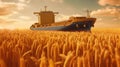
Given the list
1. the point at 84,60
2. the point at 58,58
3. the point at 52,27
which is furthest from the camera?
the point at 52,27

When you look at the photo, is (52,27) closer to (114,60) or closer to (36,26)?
(36,26)

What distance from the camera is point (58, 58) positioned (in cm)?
214

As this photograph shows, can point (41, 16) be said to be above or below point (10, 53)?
above

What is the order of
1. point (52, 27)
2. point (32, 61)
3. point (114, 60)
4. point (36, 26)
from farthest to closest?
point (36, 26) < point (52, 27) < point (114, 60) < point (32, 61)

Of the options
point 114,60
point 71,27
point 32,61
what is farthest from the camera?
point 71,27

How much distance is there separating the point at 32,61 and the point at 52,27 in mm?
33129

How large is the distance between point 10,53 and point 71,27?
2974 cm

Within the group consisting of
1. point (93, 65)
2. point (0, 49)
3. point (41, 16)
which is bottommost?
point (93, 65)

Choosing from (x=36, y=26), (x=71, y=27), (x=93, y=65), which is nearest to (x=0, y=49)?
(x=93, y=65)

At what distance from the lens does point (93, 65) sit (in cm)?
189

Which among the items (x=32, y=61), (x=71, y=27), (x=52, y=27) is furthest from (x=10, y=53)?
(x=52, y=27)

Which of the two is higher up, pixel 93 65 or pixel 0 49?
pixel 0 49

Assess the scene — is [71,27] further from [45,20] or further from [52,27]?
[45,20]

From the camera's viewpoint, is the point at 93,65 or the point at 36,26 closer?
the point at 93,65
